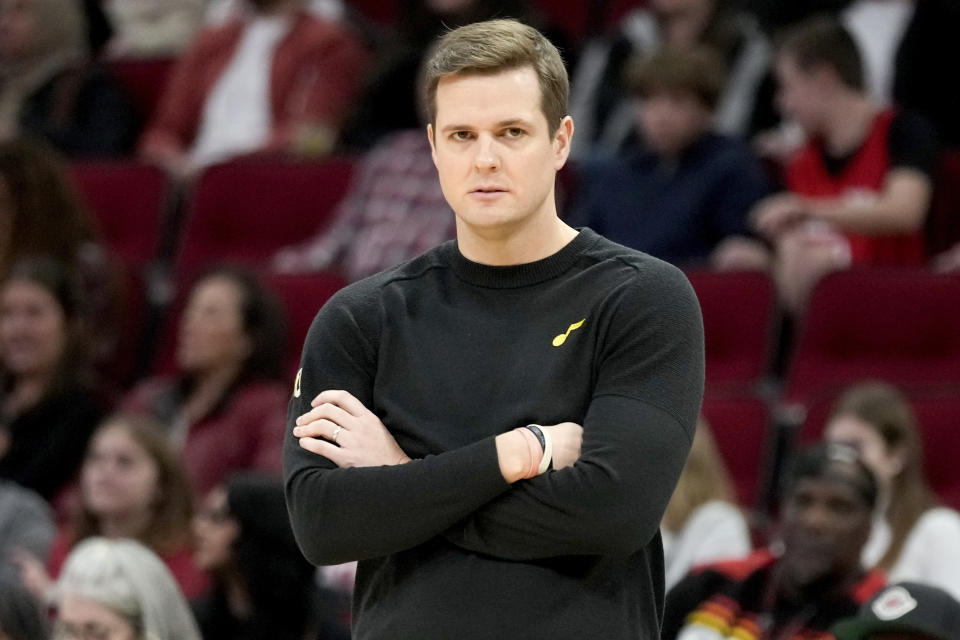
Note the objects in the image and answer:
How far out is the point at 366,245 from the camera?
5.51 meters

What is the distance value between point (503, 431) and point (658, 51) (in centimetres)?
343

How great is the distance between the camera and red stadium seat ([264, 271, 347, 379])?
5246 mm

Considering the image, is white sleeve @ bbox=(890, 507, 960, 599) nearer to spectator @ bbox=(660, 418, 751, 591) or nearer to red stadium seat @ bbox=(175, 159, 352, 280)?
spectator @ bbox=(660, 418, 751, 591)

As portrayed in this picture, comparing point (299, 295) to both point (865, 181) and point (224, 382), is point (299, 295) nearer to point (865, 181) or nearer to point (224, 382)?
point (224, 382)

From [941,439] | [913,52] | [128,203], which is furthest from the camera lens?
[128,203]

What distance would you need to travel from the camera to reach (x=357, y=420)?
1967 mm

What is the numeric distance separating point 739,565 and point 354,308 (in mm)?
1682

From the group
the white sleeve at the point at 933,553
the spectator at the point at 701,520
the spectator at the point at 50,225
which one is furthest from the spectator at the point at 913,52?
the spectator at the point at 50,225

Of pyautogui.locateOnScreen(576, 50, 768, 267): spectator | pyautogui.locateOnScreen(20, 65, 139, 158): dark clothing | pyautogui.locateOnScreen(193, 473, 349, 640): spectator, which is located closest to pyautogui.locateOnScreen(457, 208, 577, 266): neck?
pyautogui.locateOnScreen(193, 473, 349, 640): spectator

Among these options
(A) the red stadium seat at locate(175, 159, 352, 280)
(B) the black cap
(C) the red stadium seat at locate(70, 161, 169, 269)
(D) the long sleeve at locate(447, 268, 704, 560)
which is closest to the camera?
(D) the long sleeve at locate(447, 268, 704, 560)

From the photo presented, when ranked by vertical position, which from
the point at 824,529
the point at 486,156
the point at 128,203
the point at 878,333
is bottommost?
the point at 824,529

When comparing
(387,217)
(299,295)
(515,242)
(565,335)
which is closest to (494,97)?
(515,242)

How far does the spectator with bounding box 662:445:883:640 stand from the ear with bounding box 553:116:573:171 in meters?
1.55

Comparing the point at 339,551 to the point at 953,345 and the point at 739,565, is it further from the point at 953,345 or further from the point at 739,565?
the point at 953,345
